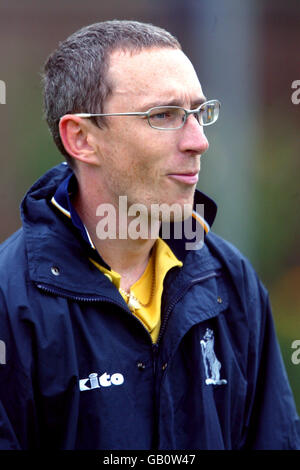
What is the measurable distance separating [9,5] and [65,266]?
2.76m

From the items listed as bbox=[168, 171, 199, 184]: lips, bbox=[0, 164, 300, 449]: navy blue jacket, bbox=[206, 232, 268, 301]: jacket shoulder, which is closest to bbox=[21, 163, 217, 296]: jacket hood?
bbox=[0, 164, 300, 449]: navy blue jacket

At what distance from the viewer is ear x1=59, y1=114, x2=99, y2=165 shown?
7.61 ft

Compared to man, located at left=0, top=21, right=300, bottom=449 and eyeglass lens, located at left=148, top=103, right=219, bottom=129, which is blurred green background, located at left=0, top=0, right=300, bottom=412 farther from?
eyeglass lens, located at left=148, top=103, right=219, bottom=129

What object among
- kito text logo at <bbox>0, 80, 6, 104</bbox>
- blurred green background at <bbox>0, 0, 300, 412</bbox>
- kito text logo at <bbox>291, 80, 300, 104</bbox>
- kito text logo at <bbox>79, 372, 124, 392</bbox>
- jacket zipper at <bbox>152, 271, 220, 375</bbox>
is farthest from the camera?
kito text logo at <bbox>291, 80, 300, 104</bbox>

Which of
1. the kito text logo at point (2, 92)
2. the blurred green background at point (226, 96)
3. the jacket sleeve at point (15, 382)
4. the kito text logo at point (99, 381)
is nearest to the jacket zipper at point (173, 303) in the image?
the kito text logo at point (99, 381)

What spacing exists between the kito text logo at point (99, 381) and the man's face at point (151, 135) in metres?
0.58

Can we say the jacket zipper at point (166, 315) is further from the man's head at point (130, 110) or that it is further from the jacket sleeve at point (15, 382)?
the jacket sleeve at point (15, 382)

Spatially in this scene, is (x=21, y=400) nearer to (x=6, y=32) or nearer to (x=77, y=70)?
(x=77, y=70)

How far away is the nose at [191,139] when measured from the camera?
7.27ft

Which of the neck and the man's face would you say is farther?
the neck

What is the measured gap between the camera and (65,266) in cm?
210

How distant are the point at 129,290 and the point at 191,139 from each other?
0.57 meters
